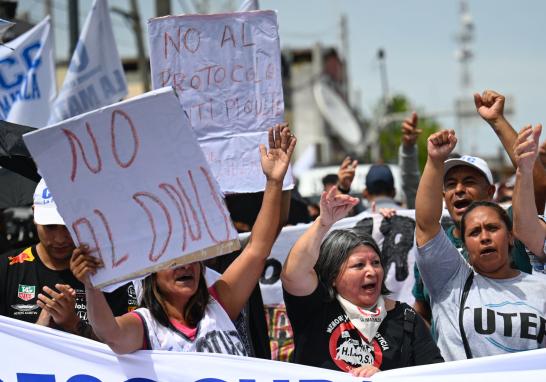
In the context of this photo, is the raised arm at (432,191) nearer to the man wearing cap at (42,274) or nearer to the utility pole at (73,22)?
the man wearing cap at (42,274)

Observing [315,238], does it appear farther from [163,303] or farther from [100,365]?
[100,365]

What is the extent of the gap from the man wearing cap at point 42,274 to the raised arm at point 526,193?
1829 millimetres

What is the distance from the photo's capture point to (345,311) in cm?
401

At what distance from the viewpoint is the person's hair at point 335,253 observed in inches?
161

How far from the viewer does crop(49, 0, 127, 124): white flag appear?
8.20 meters

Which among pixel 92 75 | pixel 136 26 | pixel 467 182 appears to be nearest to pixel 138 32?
pixel 136 26

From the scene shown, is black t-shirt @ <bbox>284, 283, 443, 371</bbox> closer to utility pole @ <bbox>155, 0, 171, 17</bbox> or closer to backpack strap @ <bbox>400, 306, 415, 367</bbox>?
backpack strap @ <bbox>400, 306, 415, 367</bbox>

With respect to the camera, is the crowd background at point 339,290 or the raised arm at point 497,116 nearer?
the crowd background at point 339,290

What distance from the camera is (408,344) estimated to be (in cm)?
398

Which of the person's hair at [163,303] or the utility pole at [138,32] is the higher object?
the utility pole at [138,32]

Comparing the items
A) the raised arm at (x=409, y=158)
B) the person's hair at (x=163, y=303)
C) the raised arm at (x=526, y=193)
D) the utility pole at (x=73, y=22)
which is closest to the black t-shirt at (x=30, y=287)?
the person's hair at (x=163, y=303)

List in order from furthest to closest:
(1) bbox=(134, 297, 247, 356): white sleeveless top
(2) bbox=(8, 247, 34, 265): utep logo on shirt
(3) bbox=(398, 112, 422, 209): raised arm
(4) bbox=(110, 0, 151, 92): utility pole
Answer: (4) bbox=(110, 0, 151, 92): utility pole < (3) bbox=(398, 112, 422, 209): raised arm < (2) bbox=(8, 247, 34, 265): utep logo on shirt < (1) bbox=(134, 297, 247, 356): white sleeveless top

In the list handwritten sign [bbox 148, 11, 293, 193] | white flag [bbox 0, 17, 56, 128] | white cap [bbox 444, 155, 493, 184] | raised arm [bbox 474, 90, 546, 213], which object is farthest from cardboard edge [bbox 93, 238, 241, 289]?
white flag [bbox 0, 17, 56, 128]

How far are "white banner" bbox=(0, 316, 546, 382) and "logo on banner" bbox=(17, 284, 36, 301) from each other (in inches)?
19.1
